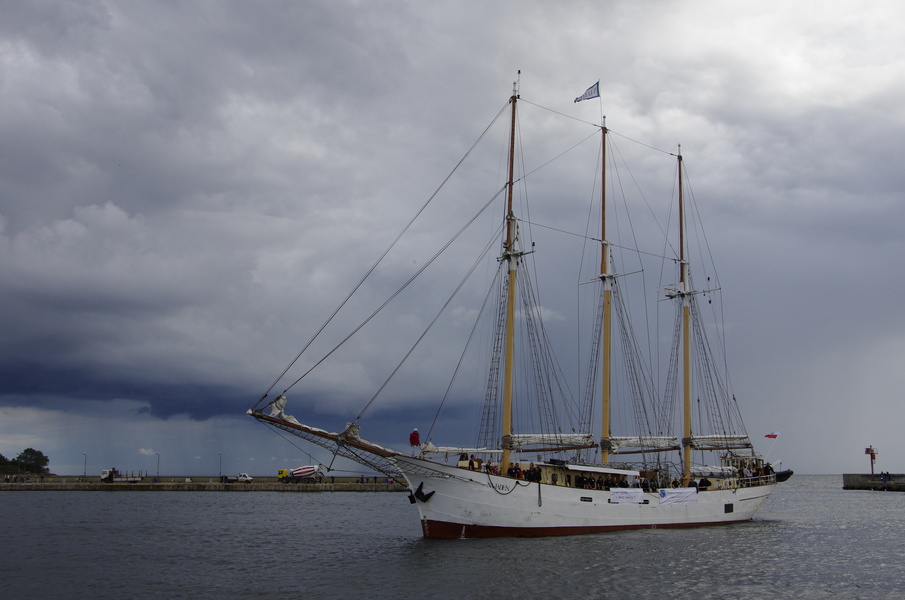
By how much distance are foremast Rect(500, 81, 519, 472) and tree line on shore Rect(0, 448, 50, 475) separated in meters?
177

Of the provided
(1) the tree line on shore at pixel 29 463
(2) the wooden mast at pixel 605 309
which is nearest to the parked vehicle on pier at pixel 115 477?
(1) the tree line on shore at pixel 29 463

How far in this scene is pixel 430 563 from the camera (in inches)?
1476

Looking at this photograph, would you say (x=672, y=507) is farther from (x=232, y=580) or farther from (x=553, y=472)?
(x=232, y=580)

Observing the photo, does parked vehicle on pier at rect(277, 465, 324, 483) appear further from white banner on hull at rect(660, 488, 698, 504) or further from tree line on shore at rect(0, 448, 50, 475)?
white banner on hull at rect(660, 488, 698, 504)

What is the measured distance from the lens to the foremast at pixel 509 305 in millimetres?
48719

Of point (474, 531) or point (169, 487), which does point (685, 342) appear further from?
point (169, 487)

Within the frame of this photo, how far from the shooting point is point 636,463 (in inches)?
2351

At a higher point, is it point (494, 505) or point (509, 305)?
point (509, 305)

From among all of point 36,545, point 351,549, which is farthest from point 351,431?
point 36,545

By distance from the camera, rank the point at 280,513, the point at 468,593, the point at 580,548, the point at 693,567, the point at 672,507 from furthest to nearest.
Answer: the point at 280,513, the point at 672,507, the point at 580,548, the point at 693,567, the point at 468,593

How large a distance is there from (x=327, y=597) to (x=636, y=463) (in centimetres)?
3566

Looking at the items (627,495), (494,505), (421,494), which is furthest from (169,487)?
(494,505)

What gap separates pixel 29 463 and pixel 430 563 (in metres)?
192

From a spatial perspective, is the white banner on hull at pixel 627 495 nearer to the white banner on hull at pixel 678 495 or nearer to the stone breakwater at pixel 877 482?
the white banner on hull at pixel 678 495
